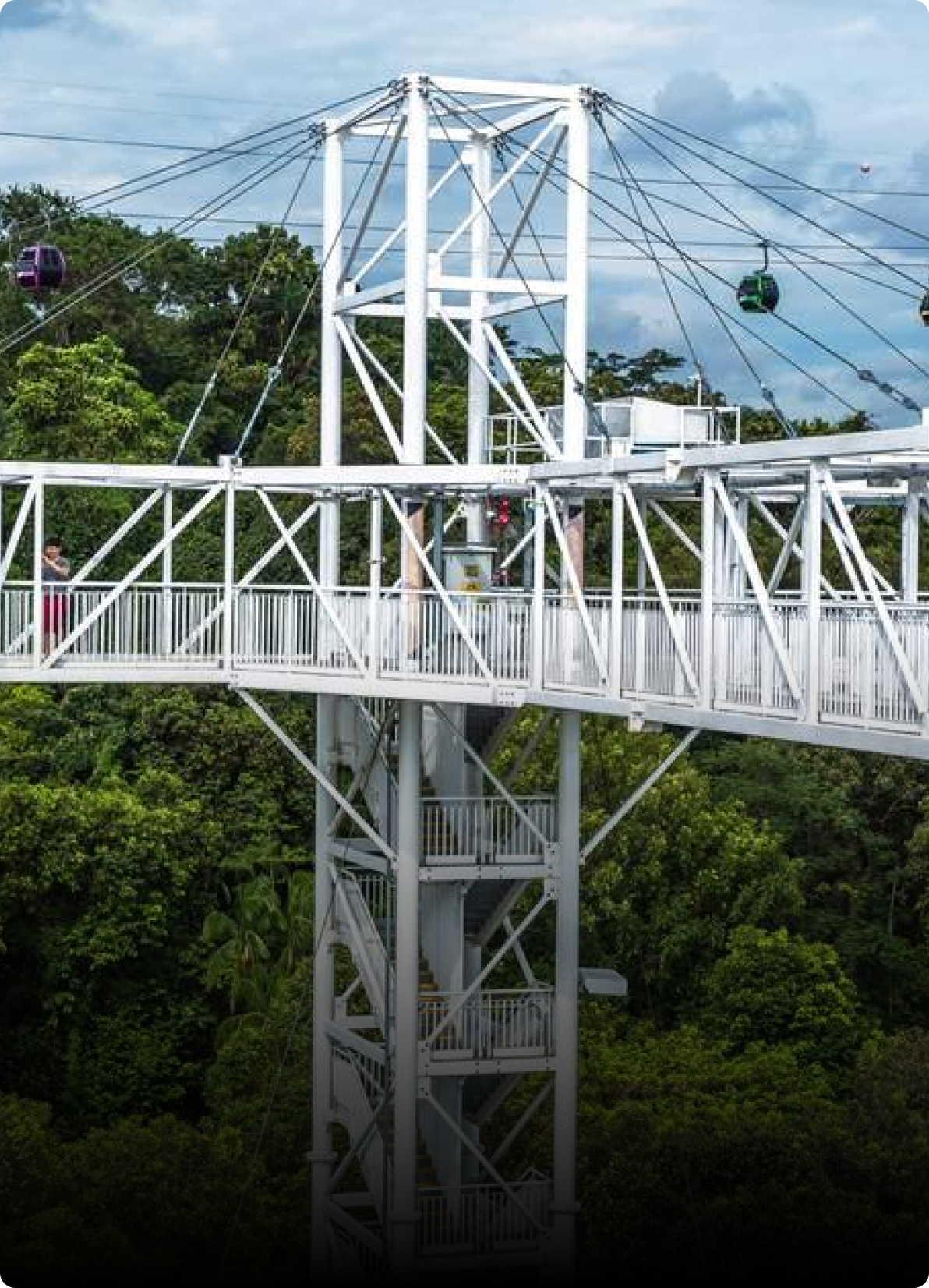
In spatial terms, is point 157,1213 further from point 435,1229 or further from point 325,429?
point 325,429

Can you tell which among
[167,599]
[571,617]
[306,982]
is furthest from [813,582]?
[306,982]

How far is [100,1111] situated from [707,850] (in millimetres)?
10963

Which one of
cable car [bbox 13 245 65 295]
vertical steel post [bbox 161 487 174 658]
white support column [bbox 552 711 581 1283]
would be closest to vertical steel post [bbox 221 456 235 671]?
vertical steel post [bbox 161 487 174 658]

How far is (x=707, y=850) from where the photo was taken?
45.2 m

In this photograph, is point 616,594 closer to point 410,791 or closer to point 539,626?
point 539,626

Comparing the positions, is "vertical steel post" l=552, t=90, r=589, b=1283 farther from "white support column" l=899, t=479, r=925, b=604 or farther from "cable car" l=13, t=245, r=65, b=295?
"cable car" l=13, t=245, r=65, b=295

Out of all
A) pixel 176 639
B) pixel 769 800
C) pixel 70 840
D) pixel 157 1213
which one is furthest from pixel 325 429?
pixel 769 800

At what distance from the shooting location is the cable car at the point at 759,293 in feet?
93.5

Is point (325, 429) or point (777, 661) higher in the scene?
point (325, 429)

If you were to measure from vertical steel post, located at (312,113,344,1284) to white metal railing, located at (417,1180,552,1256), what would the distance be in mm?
2305

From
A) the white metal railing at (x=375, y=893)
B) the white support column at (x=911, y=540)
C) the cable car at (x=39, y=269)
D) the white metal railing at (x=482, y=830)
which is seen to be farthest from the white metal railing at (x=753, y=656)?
the cable car at (x=39, y=269)

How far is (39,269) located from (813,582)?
45.8ft

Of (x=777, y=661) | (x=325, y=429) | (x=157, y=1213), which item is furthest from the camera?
(x=157, y=1213)

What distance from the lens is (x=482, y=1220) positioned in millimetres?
29047
